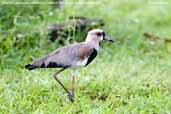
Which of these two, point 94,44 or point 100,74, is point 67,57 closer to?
point 94,44

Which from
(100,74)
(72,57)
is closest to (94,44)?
(72,57)

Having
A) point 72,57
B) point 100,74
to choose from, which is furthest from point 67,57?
point 100,74

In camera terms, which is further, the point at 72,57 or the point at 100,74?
the point at 100,74

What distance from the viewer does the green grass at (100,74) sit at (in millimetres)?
5070

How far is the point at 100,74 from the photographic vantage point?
6039mm

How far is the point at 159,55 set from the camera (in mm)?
7359

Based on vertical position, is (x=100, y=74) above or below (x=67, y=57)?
below

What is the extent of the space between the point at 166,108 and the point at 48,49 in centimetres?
224

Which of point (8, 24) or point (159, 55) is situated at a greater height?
point (8, 24)

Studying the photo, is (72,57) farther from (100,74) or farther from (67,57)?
(100,74)

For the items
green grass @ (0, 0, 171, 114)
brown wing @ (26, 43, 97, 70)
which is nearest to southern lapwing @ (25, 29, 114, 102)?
brown wing @ (26, 43, 97, 70)

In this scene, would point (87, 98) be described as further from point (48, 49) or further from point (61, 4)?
point (61, 4)

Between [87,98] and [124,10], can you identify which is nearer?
[87,98]

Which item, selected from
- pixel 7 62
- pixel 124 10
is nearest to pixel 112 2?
pixel 124 10
